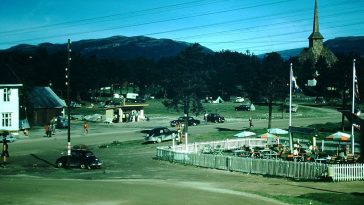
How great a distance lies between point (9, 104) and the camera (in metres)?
62.3

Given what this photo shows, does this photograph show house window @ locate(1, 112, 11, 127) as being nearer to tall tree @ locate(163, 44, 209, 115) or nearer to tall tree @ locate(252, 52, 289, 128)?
tall tree @ locate(163, 44, 209, 115)

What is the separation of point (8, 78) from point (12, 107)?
4.10 meters

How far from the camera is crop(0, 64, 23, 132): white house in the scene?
6194cm

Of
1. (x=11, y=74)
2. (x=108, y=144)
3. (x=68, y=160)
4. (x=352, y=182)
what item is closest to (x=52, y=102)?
(x=11, y=74)

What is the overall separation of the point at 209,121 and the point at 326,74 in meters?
41.5

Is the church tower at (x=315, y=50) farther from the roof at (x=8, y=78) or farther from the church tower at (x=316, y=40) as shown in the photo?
the roof at (x=8, y=78)

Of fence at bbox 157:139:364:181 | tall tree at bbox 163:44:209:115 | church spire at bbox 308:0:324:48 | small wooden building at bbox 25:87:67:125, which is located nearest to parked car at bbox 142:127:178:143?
fence at bbox 157:139:364:181

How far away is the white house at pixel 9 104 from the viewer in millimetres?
61938

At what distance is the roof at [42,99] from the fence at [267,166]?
45.4m

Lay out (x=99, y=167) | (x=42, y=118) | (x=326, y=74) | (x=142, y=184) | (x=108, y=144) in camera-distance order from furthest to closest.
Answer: (x=326, y=74)
(x=42, y=118)
(x=108, y=144)
(x=99, y=167)
(x=142, y=184)

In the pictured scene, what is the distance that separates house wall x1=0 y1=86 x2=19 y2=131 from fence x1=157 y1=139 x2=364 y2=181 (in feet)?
103

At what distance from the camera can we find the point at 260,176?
29.8 meters

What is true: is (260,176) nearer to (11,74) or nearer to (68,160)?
(68,160)

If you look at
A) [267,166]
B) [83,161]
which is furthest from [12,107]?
[267,166]
